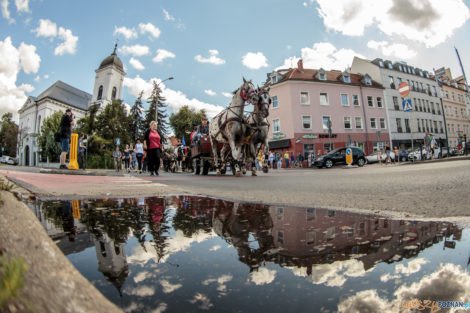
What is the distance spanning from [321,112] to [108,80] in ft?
157

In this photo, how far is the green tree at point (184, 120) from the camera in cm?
5572

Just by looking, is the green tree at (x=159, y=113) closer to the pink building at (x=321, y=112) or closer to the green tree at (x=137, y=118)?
the green tree at (x=137, y=118)

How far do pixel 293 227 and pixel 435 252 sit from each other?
67 cm

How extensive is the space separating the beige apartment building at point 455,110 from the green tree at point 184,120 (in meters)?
49.9

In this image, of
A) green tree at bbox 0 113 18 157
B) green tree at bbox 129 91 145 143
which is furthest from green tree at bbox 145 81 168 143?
green tree at bbox 0 113 18 157

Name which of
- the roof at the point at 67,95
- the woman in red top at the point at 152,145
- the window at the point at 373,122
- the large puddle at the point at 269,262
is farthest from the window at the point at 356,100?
the roof at the point at 67,95

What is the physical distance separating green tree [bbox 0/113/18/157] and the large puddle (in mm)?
90412

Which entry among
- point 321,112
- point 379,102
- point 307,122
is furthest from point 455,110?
point 307,122

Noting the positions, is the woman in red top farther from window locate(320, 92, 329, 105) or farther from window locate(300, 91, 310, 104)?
window locate(320, 92, 329, 105)

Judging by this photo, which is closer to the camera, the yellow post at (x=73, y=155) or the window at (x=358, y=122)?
the yellow post at (x=73, y=155)

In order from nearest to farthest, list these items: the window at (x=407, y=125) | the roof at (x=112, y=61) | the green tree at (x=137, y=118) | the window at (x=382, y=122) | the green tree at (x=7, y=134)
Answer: the window at (x=382, y=122) < the window at (x=407, y=125) < the green tree at (x=137, y=118) < the roof at (x=112, y=61) < the green tree at (x=7, y=134)

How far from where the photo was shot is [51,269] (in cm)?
59

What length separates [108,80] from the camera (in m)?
58.3

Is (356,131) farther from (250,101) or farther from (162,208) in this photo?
(162,208)
